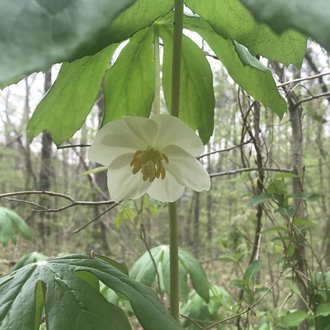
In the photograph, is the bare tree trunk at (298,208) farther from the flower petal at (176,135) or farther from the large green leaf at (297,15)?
the large green leaf at (297,15)

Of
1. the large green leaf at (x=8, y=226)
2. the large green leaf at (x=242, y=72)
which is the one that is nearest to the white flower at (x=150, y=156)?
the large green leaf at (x=242, y=72)

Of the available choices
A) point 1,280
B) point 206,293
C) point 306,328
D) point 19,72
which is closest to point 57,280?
point 1,280

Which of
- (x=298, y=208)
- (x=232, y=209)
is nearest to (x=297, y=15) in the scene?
(x=298, y=208)

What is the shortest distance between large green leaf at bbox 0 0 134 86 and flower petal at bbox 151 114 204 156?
24cm

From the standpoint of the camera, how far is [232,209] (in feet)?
19.2

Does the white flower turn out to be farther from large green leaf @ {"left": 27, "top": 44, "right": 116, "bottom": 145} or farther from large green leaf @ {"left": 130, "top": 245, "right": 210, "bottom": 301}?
large green leaf @ {"left": 130, "top": 245, "right": 210, "bottom": 301}

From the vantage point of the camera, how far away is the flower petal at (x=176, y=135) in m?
0.46

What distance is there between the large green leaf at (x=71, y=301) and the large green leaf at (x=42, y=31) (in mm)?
267

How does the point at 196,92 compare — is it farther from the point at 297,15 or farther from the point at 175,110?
the point at 297,15

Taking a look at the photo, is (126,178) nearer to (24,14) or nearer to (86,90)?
(86,90)

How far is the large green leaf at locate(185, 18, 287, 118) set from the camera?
50 cm

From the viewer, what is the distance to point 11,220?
64.9 inches

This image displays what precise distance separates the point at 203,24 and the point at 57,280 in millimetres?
311

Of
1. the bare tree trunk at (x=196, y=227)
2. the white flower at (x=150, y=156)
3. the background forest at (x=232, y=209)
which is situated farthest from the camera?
the bare tree trunk at (x=196, y=227)
